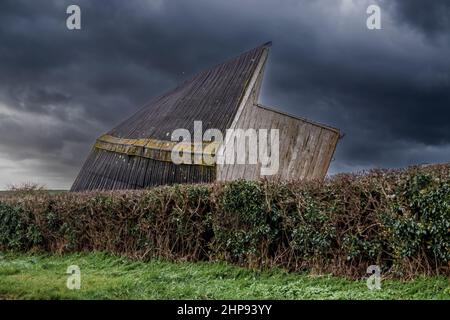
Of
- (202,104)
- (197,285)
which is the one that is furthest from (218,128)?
(197,285)

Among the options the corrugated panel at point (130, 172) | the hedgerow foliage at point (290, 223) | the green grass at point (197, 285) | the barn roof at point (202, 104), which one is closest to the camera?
the green grass at point (197, 285)

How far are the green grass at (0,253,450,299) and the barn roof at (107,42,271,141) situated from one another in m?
6.72

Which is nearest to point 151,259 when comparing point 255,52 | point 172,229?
point 172,229

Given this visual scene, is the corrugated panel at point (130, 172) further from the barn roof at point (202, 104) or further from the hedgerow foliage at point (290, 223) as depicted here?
the hedgerow foliage at point (290, 223)

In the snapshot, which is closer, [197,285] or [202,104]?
[197,285]

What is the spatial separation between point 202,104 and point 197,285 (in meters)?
10.5

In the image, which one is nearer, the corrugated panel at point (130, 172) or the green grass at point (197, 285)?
the green grass at point (197, 285)

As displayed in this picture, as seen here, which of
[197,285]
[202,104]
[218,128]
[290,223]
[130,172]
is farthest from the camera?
[202,104]

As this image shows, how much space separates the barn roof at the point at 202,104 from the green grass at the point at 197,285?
22.0 feet

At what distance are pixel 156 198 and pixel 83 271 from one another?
2.48 metres

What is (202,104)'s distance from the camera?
1833cm

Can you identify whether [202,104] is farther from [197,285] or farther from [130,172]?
[197,285]

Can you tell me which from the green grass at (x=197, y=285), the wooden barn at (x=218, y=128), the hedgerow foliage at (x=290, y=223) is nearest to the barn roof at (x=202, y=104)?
the wooden barn at (x=218, y=128)

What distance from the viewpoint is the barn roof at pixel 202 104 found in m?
17.0
